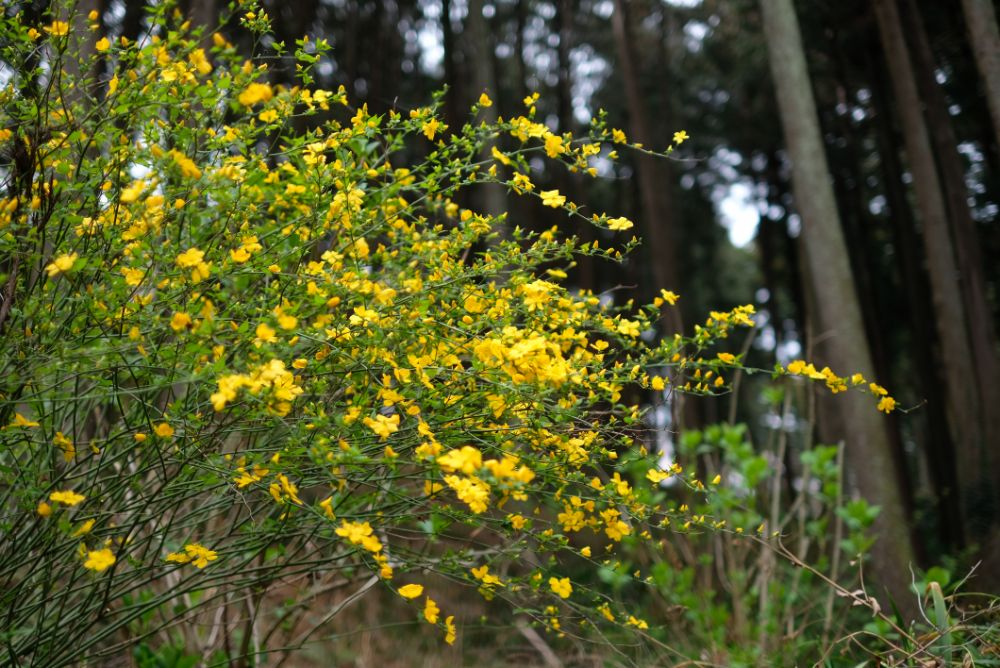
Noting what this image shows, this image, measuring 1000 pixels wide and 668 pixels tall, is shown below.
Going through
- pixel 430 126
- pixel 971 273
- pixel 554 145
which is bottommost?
pixel 554 145

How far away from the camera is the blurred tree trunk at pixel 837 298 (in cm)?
486

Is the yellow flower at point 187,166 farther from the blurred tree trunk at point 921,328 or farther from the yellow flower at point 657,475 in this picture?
the blurred tree trunk at point 921,328

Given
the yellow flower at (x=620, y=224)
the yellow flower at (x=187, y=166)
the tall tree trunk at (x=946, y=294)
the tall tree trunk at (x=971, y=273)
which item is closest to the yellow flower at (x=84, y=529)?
the yellow flower at (x=187, y=166)

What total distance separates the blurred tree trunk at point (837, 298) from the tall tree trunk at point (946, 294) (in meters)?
1.77

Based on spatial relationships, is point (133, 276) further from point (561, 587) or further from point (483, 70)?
point (483, 70)

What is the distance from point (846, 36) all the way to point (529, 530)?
10.7 meters

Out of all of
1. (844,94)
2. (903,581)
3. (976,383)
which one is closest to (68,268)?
(903,581)

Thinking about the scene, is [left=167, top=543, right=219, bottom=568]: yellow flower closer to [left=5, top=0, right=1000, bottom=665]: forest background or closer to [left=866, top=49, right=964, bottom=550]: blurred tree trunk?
[left=5, top=0, right=1000, bottom=665]: forest background

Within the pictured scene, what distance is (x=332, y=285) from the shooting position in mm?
1818

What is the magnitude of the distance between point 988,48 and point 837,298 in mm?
1816

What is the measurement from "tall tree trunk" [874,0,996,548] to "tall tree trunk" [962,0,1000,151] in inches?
69.6

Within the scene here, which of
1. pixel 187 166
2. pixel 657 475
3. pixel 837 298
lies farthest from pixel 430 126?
pixel 837 298

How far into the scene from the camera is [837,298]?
17.3 ft

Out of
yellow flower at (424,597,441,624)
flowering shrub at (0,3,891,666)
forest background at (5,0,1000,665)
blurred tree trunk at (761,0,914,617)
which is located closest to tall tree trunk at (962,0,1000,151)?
forest background at (5,0,1000,665)
